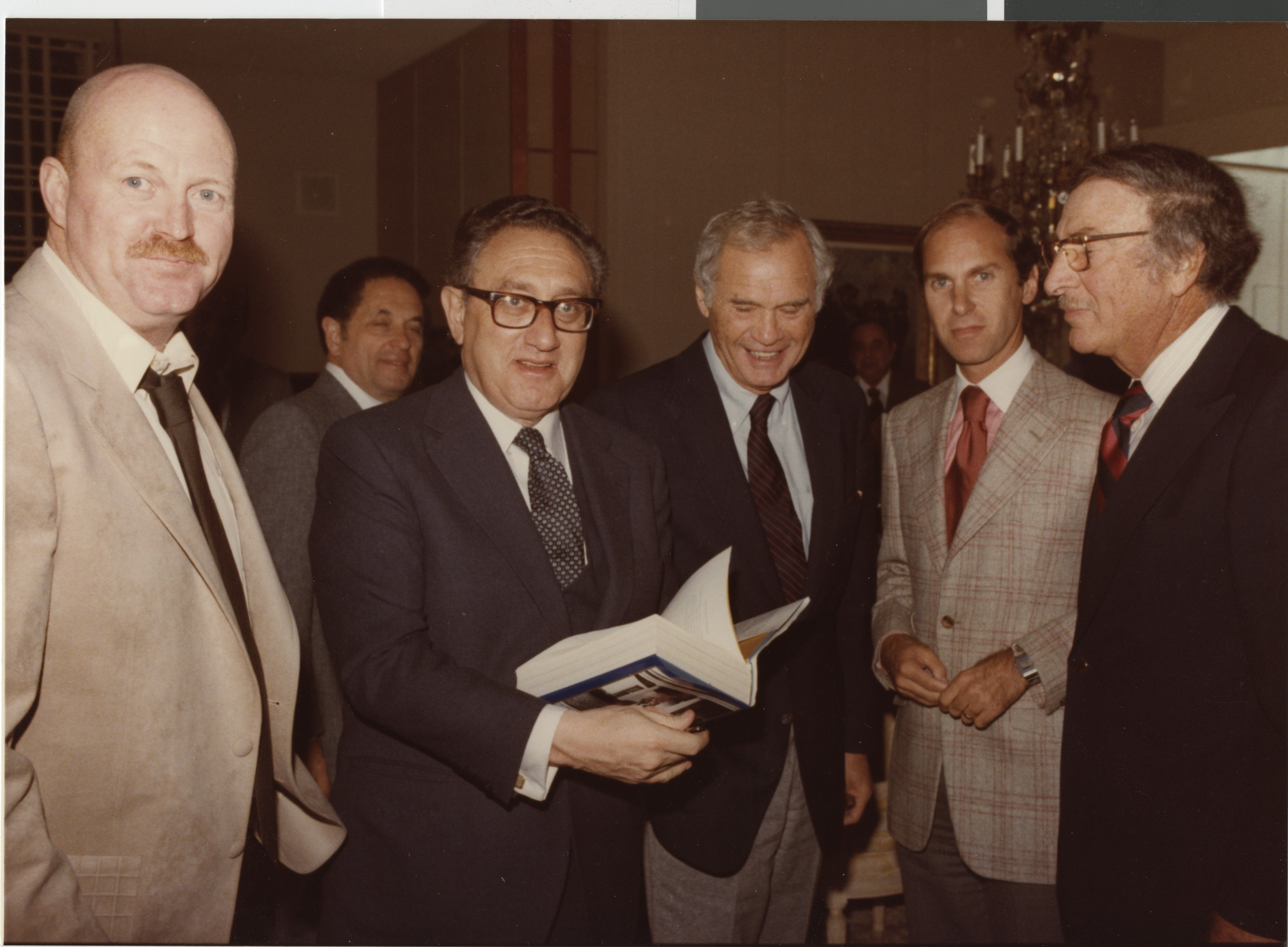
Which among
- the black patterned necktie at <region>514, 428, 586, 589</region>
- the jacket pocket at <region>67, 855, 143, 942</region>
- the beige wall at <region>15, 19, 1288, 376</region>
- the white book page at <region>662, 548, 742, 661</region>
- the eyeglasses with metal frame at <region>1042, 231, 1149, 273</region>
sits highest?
the beige wall at <region>15, 19, 1288, 376</region>

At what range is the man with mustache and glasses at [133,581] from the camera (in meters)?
1.45

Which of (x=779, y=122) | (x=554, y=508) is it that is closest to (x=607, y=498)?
(x=554, y=508)

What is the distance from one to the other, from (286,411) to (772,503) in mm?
1250

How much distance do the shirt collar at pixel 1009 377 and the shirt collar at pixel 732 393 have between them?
0.49 metres

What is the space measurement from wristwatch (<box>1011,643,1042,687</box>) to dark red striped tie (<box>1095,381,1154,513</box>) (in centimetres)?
35

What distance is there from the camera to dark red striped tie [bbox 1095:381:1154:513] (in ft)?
5.99

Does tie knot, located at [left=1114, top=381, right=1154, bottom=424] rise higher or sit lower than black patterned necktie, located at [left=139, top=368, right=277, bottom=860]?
higher

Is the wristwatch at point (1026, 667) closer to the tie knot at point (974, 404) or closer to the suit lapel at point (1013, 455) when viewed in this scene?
the suit lapel at point (1013, 455)

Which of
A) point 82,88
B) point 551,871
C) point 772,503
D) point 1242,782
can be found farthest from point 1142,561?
point 82,88

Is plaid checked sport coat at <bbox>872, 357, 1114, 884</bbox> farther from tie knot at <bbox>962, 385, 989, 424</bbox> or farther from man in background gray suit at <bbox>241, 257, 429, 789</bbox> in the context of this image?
man in background gray suit at <bbox>241, 257, 429, 789</bbox>

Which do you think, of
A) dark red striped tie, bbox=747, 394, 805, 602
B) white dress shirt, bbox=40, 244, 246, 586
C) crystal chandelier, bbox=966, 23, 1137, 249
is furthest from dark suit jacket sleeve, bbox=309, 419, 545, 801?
crystal chandelier, bbox=966, 23, 1137, 249

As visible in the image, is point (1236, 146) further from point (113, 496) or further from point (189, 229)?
point (113, 496)

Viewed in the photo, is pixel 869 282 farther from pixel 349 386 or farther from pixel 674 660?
pixel 674 660

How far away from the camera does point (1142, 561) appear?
1738 mm
